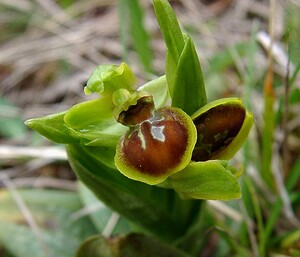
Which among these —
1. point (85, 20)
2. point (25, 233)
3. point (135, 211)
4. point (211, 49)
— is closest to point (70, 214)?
point (25, 233)

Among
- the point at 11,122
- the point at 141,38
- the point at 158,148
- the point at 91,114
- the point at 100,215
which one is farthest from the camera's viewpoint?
the point at 11,122

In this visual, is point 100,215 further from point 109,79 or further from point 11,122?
point 11,122

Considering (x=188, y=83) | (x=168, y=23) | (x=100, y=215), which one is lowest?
(x=100, y=215)

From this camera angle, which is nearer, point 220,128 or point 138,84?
point 220,128

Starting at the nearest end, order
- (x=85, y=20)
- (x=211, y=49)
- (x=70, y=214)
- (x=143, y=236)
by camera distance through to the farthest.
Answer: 1. (x=143, y=236)
2. (x=70, y=214)
3. (x=211, y=49)
4. (x=85, y=20)

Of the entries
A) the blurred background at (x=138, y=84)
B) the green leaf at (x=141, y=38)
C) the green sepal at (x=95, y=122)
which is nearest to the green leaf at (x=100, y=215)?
the blurred background at (x=138, y=84)

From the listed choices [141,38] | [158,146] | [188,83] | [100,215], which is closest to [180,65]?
[188,83]

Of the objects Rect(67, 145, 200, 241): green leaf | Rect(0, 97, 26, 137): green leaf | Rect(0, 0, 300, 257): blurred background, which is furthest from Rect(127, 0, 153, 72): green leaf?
Rect(67, 145, 200, 241): green leaf

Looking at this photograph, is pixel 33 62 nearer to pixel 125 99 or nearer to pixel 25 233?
pixel 25 233
